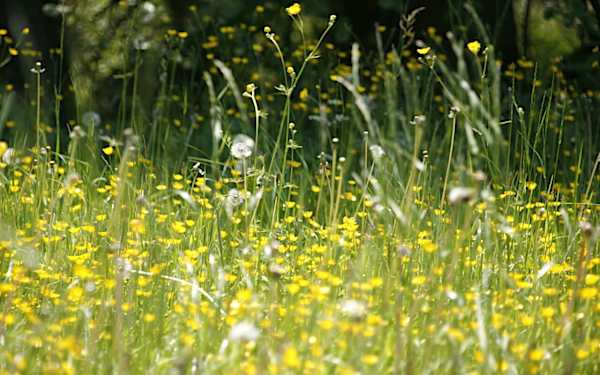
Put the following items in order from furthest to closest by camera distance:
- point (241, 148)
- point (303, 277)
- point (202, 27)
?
1. point (202, 27)
2. point (241, 148)
3. point (303, 277)

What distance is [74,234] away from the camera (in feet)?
9.03

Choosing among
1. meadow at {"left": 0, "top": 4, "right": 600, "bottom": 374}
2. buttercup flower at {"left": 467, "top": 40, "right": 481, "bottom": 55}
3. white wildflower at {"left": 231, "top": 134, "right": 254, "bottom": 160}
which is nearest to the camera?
meadow at {"left": 0, "top": 4, "right": 600, "bottom": 374}

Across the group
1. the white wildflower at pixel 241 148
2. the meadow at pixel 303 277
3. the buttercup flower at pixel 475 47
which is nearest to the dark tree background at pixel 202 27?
the meadow at pixel 303 277

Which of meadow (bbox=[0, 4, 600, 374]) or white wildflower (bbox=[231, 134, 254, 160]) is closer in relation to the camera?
meadow (bbox=[0, 4, 600, 374])

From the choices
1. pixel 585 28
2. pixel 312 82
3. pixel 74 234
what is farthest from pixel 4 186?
pixel 585 28

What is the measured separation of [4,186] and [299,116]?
6.38ft

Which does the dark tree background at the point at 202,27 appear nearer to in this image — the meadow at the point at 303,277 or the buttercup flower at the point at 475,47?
the meadow at the point at 303,277

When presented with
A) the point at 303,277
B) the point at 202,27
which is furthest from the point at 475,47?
the point at 202,27

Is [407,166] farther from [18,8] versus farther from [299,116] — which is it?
[18,8]

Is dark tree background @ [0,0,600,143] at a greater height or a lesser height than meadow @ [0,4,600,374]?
lesser

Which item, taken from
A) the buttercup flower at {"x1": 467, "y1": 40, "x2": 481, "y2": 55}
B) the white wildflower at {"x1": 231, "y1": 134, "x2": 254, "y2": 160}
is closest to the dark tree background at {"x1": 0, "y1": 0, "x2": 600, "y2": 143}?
the white wildflower at {"x1": 231, "y1": 134, "x2": 254, "y2": 160}

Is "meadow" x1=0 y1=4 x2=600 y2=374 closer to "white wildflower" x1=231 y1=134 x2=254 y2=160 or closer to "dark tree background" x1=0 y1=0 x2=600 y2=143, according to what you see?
"white wildflower" x1=231 y1=134 x2=254 y2=160

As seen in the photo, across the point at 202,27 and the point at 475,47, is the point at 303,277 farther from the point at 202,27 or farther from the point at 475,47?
the point at 202,27

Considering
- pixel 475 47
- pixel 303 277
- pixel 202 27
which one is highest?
pixel 475 47
